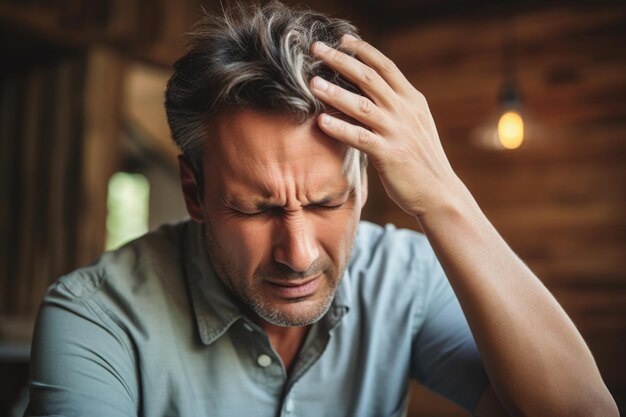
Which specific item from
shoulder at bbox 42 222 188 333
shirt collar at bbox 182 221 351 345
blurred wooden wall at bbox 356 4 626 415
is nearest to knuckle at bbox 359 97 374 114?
shirt collar at bbox 182 221 351 345

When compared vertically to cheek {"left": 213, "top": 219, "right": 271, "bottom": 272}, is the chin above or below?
below

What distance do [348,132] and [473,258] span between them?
1.15 ft

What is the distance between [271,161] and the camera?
3.81 feet

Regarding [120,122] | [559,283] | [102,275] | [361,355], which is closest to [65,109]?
[120,122]

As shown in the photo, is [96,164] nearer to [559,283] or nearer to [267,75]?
[267,75]

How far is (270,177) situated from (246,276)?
0.76 feet

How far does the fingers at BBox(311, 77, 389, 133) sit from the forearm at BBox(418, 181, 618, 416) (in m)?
0.23

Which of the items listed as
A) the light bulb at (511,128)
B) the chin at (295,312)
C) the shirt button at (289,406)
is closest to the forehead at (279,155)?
the chin at (295,312)

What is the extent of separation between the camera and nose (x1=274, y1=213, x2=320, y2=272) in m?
1.18

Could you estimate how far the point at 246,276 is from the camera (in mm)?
1253

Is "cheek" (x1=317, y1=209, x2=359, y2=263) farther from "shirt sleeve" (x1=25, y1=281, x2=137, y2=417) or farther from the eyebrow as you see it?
"shirt sleeve" (x1=25, y1=281, x2=137, y2=417)

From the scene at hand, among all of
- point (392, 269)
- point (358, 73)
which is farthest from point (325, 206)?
point (392, 269)

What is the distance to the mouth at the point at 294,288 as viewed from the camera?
1225 millimetres

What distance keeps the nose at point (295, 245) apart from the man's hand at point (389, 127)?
7.4 inches
